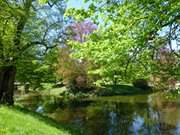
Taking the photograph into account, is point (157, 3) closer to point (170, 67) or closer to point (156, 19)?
point (156, 19)

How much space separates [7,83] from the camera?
1291 inches

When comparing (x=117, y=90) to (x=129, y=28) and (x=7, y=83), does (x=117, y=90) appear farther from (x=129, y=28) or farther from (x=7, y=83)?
(x=129, y=28)

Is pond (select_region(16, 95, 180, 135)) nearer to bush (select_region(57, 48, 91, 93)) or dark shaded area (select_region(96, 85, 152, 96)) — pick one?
bush (select_region(57, 48, 91, 93))

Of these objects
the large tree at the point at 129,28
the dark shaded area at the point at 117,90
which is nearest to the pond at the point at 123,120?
the large tree at the point at 129,28

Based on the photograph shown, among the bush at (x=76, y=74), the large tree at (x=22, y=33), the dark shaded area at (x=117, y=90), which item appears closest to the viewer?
the large tree at (x=22, y=33)

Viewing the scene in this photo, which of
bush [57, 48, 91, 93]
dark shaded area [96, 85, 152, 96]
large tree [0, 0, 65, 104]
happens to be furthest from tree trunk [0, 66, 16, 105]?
dark shaded area [96, 85, 152, 96]

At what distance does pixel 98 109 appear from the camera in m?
48.2

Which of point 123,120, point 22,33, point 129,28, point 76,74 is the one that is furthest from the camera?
point 76,74

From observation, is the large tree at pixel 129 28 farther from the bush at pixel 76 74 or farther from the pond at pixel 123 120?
the bush at pixel 76 74

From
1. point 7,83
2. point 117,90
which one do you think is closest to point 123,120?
point 7,83

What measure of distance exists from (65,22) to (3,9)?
21.5 feet

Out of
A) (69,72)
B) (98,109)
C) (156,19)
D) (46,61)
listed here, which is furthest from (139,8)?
(69,72)

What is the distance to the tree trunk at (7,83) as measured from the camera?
3216cm

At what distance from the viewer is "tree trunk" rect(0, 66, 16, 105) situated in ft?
105
